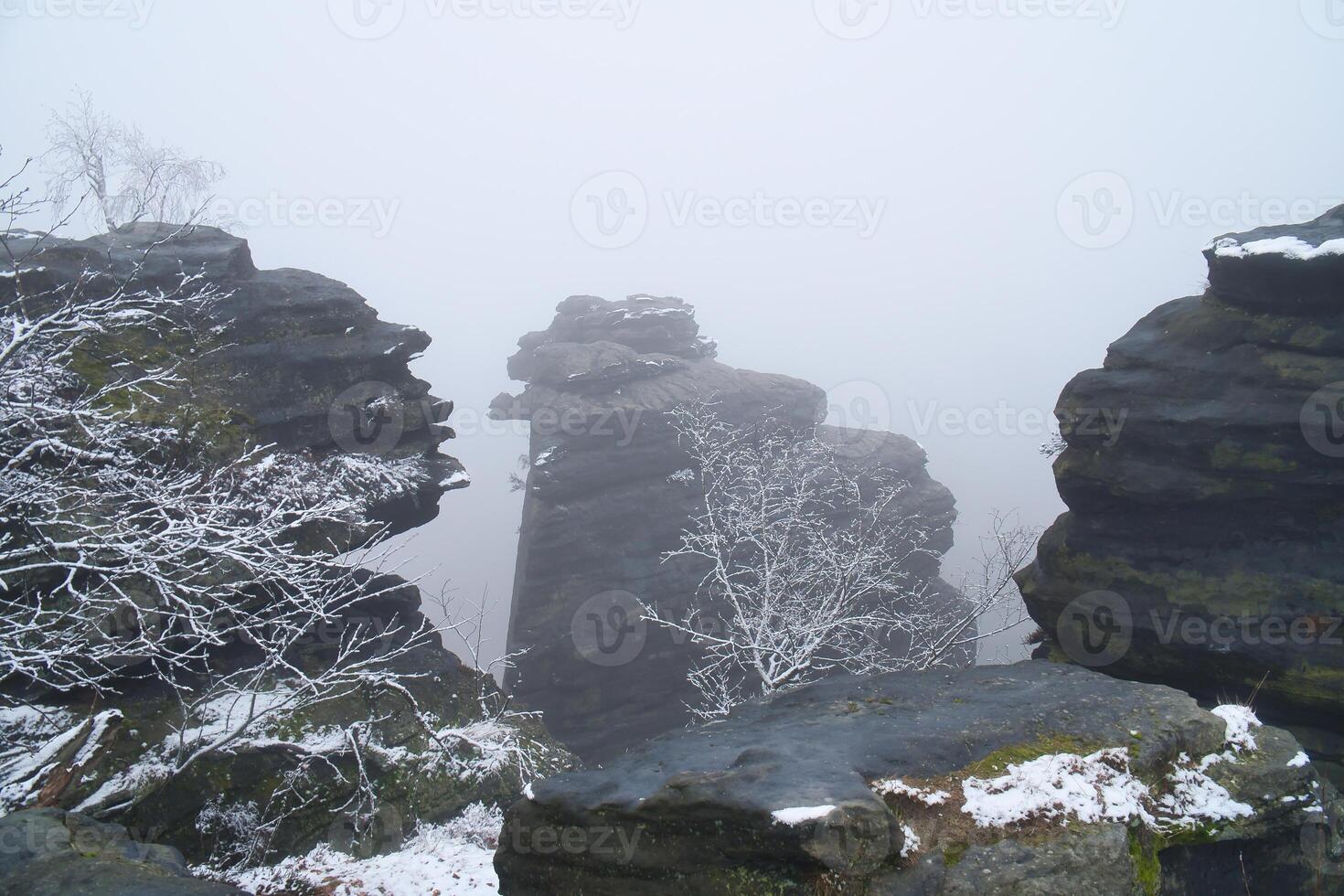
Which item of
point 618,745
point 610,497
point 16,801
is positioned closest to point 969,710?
point 16,801

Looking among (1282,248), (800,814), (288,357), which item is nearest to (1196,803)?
(800,814)

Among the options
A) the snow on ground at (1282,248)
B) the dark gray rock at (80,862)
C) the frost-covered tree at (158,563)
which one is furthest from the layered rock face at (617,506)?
the snow on ground at (1282,248)

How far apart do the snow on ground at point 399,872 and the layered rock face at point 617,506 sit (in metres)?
11.1

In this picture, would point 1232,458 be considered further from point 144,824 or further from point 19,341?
point 144,824

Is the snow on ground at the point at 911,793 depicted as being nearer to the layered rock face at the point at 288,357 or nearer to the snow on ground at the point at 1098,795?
the snow on ground at the point at 1098,795

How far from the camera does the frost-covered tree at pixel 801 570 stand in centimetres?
1367

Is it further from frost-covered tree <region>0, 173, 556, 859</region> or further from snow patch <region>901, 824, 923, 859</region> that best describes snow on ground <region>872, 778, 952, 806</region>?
frost-covered tree <region>0, 173, 556, 859</region>

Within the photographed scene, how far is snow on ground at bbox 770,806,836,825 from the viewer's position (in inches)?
178

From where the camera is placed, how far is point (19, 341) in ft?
21.4

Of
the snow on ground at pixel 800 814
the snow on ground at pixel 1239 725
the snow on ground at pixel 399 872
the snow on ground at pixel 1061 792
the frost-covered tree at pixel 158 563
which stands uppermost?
the frost-covered tree at pixel 158 563

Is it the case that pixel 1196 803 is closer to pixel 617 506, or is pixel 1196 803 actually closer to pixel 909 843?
pixel 909 843

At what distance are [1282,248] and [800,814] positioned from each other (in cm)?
1050

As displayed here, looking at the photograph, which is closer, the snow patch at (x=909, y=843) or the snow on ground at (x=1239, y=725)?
the snow patch at (x=909, y=843)

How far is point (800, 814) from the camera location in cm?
458
